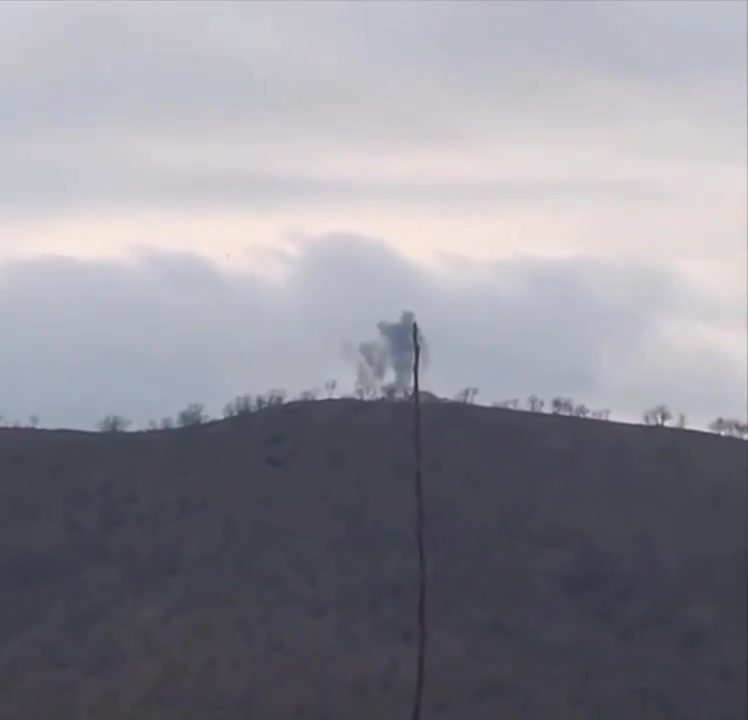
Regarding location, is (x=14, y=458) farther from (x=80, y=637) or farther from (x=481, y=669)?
(x=481, y=669)

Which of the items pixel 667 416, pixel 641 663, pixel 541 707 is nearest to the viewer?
pixel 541 707

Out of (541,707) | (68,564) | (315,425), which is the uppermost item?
(315,425)

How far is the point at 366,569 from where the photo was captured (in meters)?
48.2

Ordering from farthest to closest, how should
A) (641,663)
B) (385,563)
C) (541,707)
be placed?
(385,563), (641,663), (541,707)

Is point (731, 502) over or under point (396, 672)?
over

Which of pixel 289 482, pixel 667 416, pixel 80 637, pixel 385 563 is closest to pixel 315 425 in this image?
pixel 289 482

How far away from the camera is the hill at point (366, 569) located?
4325 cm

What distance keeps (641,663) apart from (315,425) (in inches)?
457

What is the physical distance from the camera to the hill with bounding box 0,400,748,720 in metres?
43.2

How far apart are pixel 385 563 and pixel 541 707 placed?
686 cm

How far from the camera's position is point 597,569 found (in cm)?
4903

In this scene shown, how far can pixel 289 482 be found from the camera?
5147 cm

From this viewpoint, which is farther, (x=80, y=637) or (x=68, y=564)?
(x=68, y=564)

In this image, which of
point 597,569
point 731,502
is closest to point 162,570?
point 597,569
